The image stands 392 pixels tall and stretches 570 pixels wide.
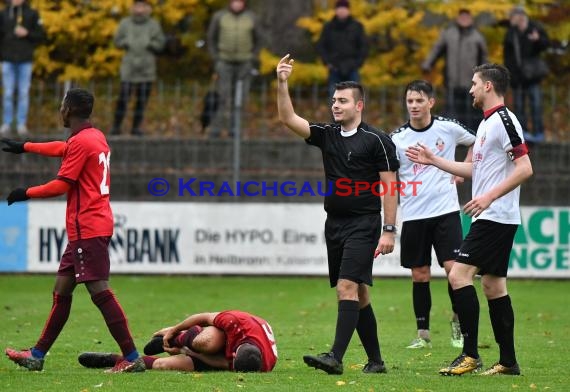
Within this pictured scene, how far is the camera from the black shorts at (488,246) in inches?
376

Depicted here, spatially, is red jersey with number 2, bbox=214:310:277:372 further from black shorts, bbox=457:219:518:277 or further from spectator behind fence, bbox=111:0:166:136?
spectator behind fence, bbox=111:0:166:136

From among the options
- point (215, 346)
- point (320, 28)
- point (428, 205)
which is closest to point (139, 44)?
point (320, 28)

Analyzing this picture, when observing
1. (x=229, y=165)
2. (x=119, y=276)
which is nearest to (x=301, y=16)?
(x=229, y=165)

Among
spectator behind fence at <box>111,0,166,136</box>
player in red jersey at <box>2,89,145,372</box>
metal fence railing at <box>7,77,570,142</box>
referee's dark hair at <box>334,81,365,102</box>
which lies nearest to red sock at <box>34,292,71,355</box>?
player in red jersey at <box>2,89,145,372</box>

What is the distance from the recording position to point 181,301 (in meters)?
16.3

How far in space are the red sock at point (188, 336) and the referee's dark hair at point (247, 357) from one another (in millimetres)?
426

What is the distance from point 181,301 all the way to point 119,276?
10.3ft

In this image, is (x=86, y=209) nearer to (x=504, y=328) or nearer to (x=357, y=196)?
(x=357, y=196)

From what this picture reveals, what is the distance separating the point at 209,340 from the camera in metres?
9.63

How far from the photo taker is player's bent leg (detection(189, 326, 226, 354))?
31.6 feet

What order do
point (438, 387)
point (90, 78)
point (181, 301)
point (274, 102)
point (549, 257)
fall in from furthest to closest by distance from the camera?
point (90, 78)
point (274, 102)
point (549, 257)
point (181, 301)
point (438, 387)

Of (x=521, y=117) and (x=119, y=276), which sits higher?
(x=521, y=117)

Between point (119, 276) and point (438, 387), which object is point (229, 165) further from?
point (438, 387)

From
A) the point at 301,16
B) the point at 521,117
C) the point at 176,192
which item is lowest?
the point at 176,192
